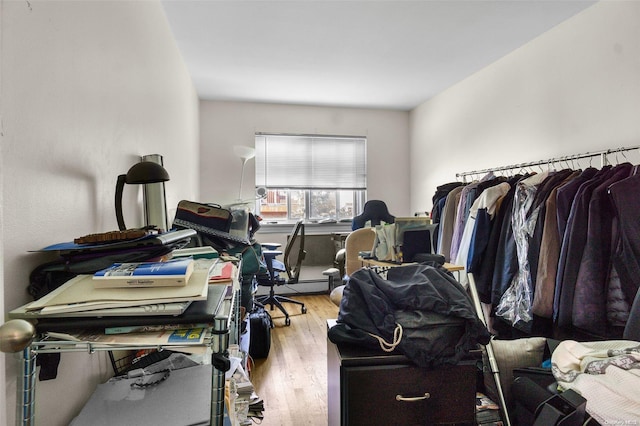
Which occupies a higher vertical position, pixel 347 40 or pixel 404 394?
pixel 347 40

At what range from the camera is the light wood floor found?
2082 millimetres

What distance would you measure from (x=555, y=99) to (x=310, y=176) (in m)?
3.05

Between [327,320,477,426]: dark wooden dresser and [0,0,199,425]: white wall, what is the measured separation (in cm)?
90

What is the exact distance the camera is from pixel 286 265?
12.8 ft

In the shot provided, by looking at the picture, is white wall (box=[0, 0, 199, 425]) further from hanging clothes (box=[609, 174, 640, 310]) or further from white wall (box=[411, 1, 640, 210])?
white wall (box=[411, 1, 640, 210])

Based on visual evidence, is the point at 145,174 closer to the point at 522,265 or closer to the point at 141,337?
the point at 141,337

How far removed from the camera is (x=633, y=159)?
2.32 metres

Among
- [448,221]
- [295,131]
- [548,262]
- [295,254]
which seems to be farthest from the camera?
[295,131]

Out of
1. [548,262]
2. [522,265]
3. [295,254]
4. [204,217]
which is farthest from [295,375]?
[548,262]

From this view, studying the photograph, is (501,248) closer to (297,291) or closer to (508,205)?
(508,205)

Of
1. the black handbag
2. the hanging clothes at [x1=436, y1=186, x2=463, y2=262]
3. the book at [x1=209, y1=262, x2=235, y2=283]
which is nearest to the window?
the hanging clothes at [x1=436, y1=186, x2=463, y2=262]

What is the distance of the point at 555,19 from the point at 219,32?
8.63 feet

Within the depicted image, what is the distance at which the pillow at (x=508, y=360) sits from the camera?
172 centimetres

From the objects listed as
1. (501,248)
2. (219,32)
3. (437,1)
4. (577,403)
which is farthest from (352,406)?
(219,32)
